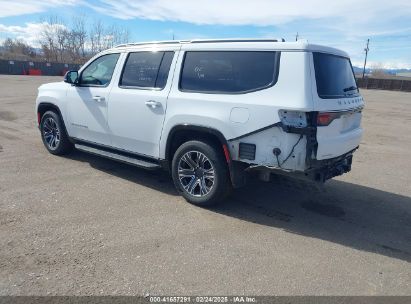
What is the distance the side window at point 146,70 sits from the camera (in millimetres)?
4863

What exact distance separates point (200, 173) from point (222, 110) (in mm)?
948

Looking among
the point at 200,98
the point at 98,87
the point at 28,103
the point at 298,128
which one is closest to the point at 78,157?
the point at 98,87

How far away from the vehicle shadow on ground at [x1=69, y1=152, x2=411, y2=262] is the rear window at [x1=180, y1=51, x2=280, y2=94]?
1398mm

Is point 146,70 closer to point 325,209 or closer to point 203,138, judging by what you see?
point 203,138

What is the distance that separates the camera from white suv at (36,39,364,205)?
3.82 meters

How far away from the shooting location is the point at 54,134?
22.0 ft

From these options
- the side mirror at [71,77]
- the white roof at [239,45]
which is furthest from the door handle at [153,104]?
the side mirror at [71,77]

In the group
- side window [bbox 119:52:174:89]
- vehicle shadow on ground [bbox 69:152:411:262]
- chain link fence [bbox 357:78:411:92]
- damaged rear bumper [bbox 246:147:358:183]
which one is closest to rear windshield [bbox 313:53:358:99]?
damaged rear bumper [bbox 246:147:358:183]

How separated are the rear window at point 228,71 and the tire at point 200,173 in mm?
750

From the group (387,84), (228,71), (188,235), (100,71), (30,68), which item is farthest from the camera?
(387,84)

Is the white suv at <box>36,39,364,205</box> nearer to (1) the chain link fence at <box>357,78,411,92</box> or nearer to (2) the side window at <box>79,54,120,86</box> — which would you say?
(2) the side window at <box>79,54,120,86</box>

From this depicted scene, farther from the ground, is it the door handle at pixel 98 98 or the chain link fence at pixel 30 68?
the chain link fence at pixel 30 68

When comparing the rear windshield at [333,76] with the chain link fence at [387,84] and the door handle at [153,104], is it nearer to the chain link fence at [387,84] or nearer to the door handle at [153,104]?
the door handle at [153,104]

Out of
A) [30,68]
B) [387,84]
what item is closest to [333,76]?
[30,68]
